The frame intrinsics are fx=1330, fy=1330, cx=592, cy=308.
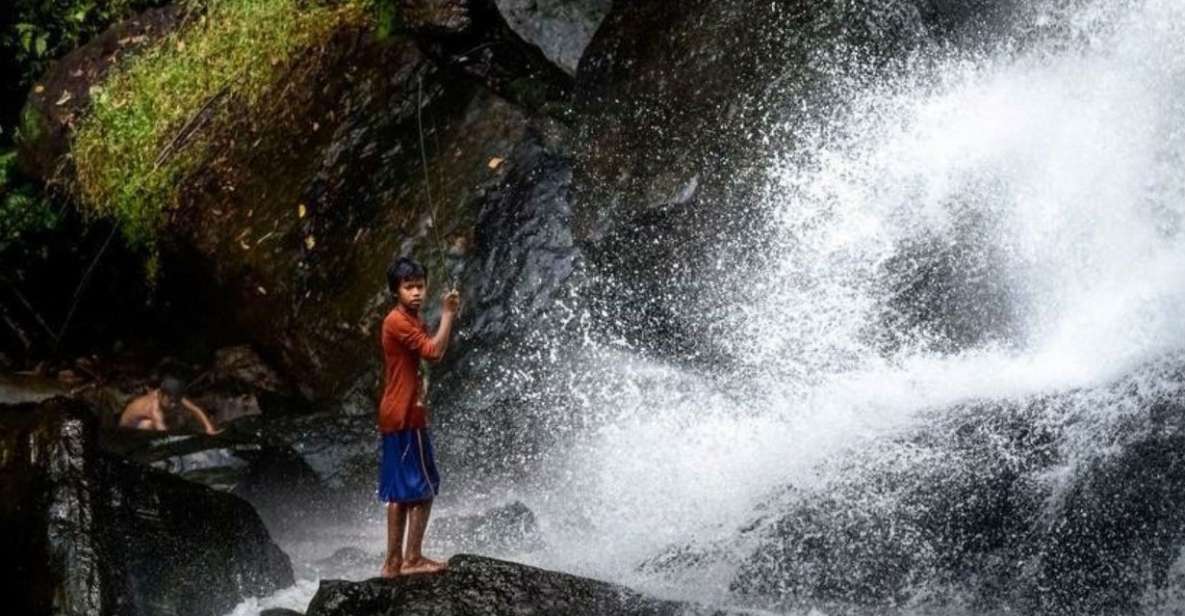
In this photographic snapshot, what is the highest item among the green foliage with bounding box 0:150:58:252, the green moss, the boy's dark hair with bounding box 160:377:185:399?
the green moss

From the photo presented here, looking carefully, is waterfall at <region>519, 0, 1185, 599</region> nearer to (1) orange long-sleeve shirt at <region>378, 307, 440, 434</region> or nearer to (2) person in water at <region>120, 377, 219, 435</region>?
(1) orange long-sleeve shirt at <region>378, 307, 440, 434</region>

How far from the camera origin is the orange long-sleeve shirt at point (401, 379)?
18.4ft

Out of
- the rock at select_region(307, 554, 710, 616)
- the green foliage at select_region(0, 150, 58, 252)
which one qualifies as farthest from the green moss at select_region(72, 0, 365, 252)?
the rock at select_region(307, 554, 710, 616)

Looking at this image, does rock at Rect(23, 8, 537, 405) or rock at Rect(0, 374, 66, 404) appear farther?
rock at Rect(0, 374, 66, 404)

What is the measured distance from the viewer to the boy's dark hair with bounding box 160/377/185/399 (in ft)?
33.2

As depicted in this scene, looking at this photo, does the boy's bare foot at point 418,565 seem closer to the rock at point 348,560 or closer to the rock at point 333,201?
the rock at point 348,560

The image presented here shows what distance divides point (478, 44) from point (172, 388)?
11.5 feet


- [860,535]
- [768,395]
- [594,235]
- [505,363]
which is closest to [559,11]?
[594,235]

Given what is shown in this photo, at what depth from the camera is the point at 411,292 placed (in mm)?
5562

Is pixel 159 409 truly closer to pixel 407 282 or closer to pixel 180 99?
pixel 180 99

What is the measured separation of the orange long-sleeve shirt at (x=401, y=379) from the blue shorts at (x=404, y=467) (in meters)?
0.05

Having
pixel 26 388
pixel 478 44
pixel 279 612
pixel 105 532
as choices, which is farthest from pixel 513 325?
pixel 26 388

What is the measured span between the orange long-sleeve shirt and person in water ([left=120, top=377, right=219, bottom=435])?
468 centimetres

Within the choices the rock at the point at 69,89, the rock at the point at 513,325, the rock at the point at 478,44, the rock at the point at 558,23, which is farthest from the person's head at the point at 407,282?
the rock at the point at 69,89
